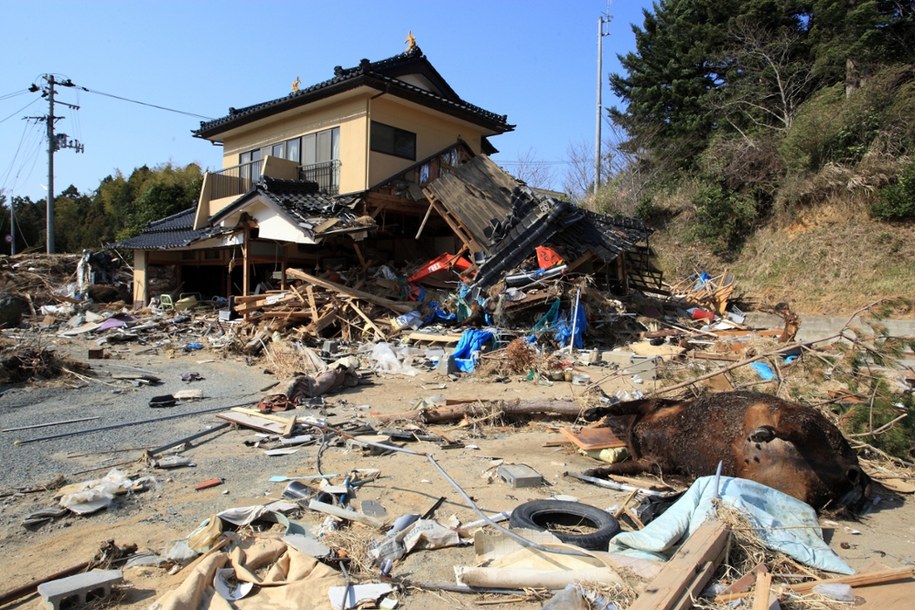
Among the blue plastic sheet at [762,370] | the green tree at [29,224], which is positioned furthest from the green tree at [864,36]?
the green tree at [29,224]

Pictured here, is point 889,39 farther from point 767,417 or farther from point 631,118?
point 767,417

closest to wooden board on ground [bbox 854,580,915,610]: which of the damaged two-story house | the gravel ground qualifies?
the gravel ground

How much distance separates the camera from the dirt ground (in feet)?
11.5

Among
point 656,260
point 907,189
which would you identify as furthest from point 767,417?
point 656,260

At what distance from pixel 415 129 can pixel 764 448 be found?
46.1ft

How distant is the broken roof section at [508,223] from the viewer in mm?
12453

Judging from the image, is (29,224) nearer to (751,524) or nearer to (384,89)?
(384,89)

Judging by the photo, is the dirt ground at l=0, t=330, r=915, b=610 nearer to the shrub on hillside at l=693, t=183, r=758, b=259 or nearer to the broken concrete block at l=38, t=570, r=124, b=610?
the broken concrete block at l=38, t=570, r=124, b=610

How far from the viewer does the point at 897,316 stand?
1169 cm

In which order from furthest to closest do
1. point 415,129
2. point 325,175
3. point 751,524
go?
1. point 415,129
2. point 325,175
3. point 751,524

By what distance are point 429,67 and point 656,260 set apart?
9.65m

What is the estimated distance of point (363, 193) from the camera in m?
14.2

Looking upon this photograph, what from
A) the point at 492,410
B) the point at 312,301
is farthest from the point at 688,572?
the point at 312,301

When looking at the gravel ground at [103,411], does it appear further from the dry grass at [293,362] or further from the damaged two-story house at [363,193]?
the damaged two-story house at [363,193]
